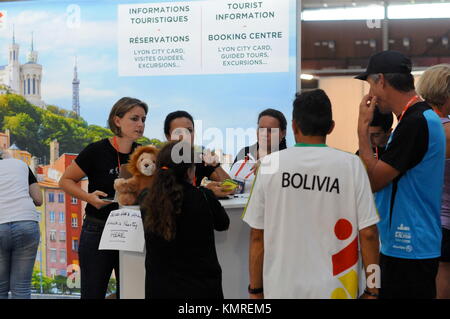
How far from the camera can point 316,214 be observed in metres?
1.82

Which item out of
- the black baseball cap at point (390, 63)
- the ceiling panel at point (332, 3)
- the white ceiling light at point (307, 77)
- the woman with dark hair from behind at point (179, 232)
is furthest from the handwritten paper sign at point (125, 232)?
the ceiling panel at point (332, 3)

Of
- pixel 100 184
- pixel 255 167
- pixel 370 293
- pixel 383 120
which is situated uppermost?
pixel 383 120

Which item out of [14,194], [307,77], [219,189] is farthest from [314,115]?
[307,77]

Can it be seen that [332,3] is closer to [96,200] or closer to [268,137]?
[268,137]

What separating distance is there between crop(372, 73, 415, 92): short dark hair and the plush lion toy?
45.6 inches

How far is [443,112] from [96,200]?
1905 millimetres

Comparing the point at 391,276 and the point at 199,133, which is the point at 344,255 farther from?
the point at 199,133

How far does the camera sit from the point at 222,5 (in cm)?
405

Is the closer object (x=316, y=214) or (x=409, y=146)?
(x=316, y=214)

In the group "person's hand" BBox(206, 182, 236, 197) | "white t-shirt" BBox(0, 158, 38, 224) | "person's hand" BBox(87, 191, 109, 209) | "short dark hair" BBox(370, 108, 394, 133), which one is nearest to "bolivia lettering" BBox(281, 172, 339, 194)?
"person's hand" BBox(206, 182, 236, 197)

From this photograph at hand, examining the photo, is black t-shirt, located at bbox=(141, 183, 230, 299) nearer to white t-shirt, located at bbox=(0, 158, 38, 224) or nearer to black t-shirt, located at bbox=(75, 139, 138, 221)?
black t-shirt, located at bbox=(75, 139, 138, 221)

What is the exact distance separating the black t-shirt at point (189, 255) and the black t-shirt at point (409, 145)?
2.51 feet

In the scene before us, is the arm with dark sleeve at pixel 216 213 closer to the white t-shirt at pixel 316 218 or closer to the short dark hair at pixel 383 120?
the white t-shirt at pixel 316 218
